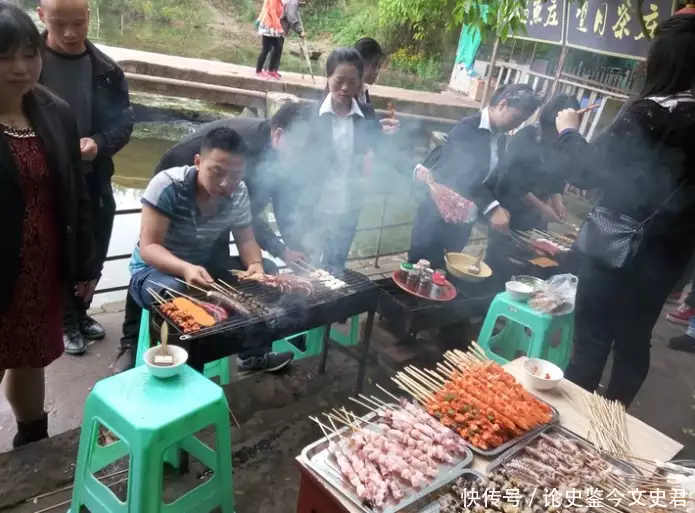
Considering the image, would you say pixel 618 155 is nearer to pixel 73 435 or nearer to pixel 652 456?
pixel 652 456

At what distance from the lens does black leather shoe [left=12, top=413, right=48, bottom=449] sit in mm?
3430

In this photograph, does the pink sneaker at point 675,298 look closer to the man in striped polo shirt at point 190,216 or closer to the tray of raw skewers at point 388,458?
the tray of raw skewers at point 388,458

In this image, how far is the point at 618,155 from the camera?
340 cm

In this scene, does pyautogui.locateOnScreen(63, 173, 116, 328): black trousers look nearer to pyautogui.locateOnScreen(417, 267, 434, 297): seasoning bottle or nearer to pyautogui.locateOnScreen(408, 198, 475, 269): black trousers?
pyautogui.locateOnScreen(417, 267, 434, 297): seasoning bottle

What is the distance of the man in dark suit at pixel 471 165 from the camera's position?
16.4 ft

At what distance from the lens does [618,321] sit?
12.5ft

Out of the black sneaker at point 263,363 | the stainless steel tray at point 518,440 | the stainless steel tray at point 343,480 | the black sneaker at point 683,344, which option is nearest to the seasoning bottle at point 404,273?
the black sneaker at point 263,363

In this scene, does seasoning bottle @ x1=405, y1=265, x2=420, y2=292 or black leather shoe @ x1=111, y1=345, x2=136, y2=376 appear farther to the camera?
seasoning bottle @ x1=405, y1=265, x2=420, y2=292

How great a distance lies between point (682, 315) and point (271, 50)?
12008mm

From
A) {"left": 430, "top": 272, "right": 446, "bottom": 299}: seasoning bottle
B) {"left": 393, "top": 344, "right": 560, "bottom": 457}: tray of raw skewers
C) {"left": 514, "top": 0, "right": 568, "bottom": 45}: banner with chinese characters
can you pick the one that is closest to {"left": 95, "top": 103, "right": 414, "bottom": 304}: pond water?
{"left": 430, "top": 272, "right": 446, "bottom": 299}: seasoning bottle

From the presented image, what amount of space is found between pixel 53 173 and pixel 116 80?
1.75m

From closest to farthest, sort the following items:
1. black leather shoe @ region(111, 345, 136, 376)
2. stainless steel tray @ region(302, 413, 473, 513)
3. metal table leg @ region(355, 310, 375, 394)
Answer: stainless steel tray @ region(302, 413, 473, 513)
black leather shoe @ region(111, 345, 136, 376)
metal table leg @ region(355, 310, 375, 394)

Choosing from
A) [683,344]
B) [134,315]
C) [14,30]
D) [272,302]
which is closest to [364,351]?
[272,302]

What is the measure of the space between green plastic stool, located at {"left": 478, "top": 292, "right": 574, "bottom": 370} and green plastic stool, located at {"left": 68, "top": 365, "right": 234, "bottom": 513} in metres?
2.81
